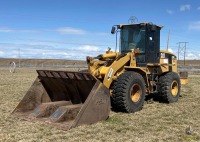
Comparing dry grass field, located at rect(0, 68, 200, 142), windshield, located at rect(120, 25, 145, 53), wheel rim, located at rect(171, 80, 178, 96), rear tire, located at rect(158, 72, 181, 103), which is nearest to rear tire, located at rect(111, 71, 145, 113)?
dry grass field, located at rect(0, 68, 200, 142)

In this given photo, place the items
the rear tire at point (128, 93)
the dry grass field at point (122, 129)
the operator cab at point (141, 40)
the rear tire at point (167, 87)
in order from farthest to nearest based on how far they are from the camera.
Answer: the rear tire at point (167, 87) → the operator cab at point (141, 40) → the rear tire at point (128, 93) → the dry grass field at point (122, 129)

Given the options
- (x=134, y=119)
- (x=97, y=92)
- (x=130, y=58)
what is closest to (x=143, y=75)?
(x=130, y=58)

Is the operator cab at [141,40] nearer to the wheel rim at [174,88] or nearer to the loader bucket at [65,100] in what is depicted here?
the wheel rim at [174,88]

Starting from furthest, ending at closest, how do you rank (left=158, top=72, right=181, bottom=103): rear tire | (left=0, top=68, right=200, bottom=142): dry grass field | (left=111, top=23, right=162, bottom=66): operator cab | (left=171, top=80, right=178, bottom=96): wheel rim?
(left=171, top=80, right=178, bottom=96): wheel rim, (left=158, top=72, right=181, bottom=103): rear tire, (left=111, top=23, right=162, bottom=66): operator cab, (left=0, top=68, right=200, bottom=142): dry grass field

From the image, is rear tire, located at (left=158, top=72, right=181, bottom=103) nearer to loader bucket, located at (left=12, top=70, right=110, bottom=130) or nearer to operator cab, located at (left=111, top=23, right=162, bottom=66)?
operator cab, located at (left=111, top=23, right=162, bottom=66)

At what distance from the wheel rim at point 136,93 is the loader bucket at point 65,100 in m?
1.37

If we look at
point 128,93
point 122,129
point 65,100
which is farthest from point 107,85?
point 122,129

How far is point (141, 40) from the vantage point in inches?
433

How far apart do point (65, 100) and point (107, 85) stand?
1396 millimetres

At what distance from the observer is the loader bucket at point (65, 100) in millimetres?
7922

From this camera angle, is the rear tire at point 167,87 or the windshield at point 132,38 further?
the rear tire at point 167,87

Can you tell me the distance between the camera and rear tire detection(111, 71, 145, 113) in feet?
29.7

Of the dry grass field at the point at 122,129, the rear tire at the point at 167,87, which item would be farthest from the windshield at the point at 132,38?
the dry grass field at the point at 122,129

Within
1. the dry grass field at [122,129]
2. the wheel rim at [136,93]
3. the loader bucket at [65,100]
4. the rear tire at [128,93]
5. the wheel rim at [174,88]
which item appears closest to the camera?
the dry grass field at [122,129]
